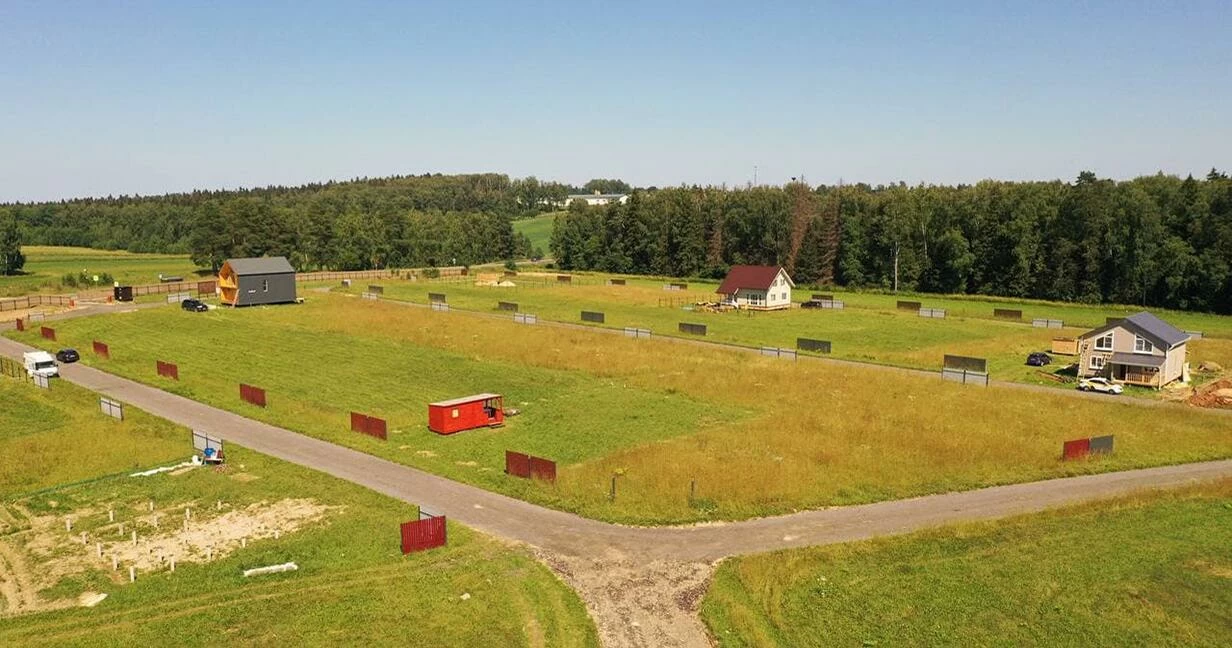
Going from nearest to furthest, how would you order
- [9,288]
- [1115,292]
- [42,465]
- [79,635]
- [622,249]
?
[79,635] → [42,465] → [1115,292] → [9,288] → [622,249]

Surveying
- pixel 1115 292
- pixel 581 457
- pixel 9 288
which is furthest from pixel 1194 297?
pixel 9 288

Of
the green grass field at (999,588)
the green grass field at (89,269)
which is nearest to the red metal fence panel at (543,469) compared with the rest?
the green grass field at (999,588)

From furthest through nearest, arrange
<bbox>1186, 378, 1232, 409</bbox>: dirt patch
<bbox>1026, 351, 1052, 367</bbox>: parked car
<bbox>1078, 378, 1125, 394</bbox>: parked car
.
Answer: <bbox>1026, 351, 1052, 367</bbox>: parked car
<bbox>1078, 378, 1125, 394</bbox>: parked car
<bbox>1186, 378, 1232, 409</bbox>: dirt patch

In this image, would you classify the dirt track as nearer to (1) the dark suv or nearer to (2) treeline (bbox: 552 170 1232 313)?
(1) the dark suv

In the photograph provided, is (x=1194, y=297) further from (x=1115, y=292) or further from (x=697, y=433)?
(x=697, y=433)

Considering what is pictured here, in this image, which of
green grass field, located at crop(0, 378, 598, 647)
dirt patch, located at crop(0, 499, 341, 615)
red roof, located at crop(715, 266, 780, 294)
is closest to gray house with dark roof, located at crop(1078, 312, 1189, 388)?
red roof, located at crop(715, 266, 780, 294)

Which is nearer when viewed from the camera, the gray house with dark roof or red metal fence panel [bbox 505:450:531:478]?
red metal fence panel [bbox 505:450:531:478]
